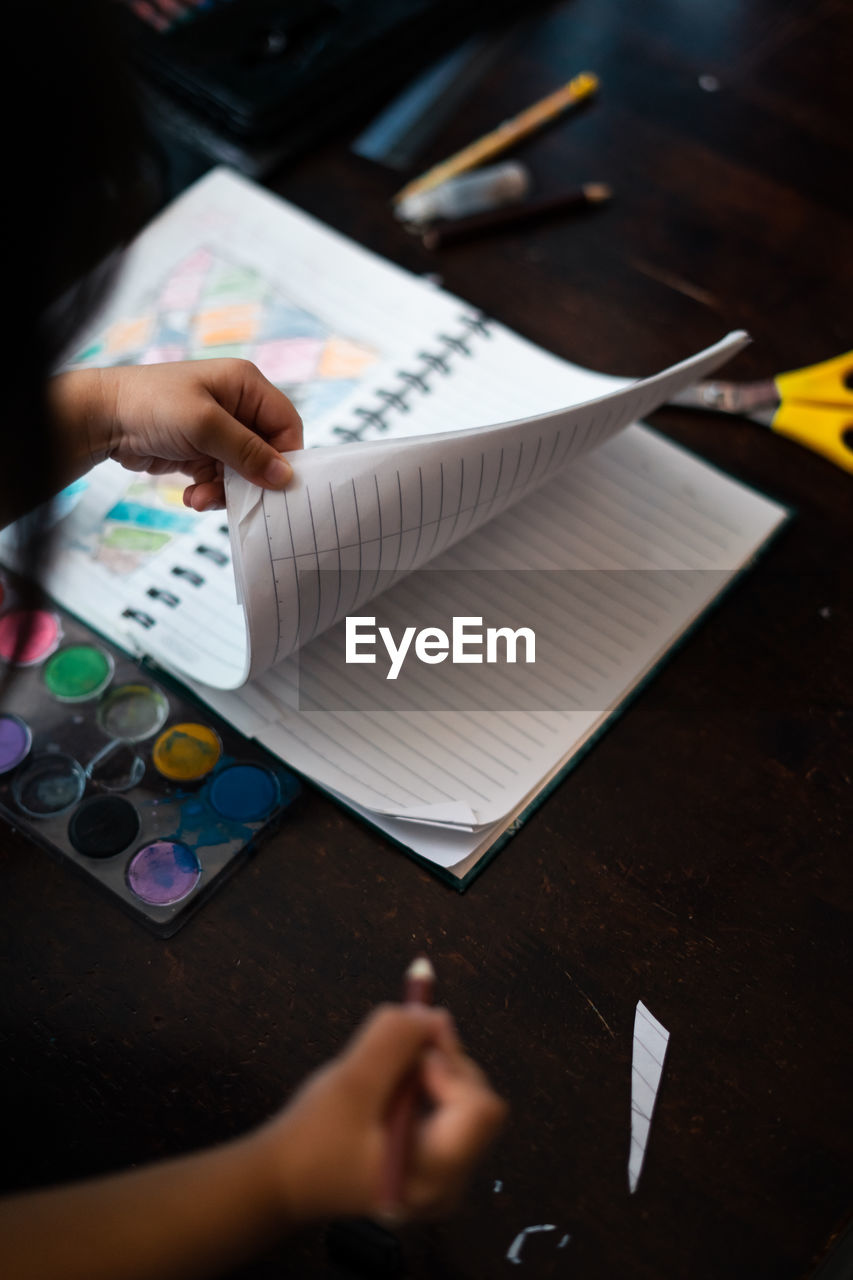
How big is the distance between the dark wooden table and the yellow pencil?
12.8 inches

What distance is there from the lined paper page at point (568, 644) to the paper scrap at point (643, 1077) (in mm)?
141

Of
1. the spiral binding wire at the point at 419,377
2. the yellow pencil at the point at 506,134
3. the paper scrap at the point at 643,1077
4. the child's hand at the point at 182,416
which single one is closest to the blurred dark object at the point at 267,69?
the yellow pencil at the point at 506,134

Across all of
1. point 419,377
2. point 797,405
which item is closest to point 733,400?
point 797,405

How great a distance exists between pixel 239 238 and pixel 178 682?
1.42 ft

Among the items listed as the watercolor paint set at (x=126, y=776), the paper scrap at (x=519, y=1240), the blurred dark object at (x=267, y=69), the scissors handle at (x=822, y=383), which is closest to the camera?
the paper scrap at (x=519, y=1240)

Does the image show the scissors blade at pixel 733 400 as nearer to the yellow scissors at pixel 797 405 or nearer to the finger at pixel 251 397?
the yellow scissors at pixel 797 405

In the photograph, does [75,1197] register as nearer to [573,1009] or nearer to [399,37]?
[573,1009]

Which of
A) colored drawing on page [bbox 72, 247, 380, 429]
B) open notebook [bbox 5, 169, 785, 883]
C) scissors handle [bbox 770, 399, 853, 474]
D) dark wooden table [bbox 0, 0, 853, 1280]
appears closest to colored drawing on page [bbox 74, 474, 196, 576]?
open notebook [bbox 5, 169, 785, 883]

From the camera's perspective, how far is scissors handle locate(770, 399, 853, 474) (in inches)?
33.3

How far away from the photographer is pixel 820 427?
857 millimetres

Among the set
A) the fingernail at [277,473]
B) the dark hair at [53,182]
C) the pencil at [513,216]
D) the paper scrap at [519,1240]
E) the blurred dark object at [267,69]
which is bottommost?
the paper scrap at [519,1240]

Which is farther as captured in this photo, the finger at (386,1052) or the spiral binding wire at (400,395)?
the spiral binding wire at (400,395)

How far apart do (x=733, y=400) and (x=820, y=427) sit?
0.23ft

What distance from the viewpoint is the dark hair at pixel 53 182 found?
1.32ft
